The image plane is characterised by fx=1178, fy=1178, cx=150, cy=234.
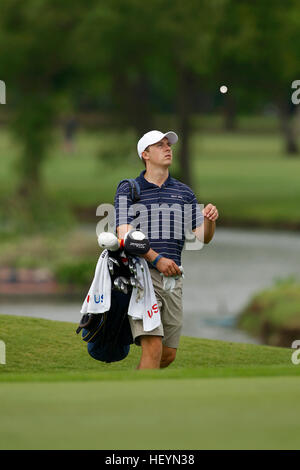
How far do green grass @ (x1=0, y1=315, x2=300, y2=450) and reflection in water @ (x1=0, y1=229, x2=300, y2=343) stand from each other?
13.7m

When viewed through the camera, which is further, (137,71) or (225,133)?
(225,133)

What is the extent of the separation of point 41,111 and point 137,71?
11.5 ft

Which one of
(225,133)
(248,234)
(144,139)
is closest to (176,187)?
(144,139)

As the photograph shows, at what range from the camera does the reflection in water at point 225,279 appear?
22.4m

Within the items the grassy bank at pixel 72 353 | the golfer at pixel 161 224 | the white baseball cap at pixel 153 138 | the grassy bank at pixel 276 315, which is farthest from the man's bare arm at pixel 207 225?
the grassy bank at pixel 276 315

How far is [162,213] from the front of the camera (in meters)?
7.39

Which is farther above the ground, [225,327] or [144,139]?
[225,327]

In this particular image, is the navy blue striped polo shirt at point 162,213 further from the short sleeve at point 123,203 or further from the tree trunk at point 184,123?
the tree trunk at point 184,123

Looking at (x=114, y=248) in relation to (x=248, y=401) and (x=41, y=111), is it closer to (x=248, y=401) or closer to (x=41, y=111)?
(x=248, y=401)

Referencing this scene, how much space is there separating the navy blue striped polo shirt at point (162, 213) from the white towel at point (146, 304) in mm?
190

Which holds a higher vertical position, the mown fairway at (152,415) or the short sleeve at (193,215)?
the short sleeve at (193,215)

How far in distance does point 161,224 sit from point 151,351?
2.73 feet

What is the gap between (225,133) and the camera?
336 ft

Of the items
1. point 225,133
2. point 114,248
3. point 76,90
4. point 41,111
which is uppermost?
point 225,133
